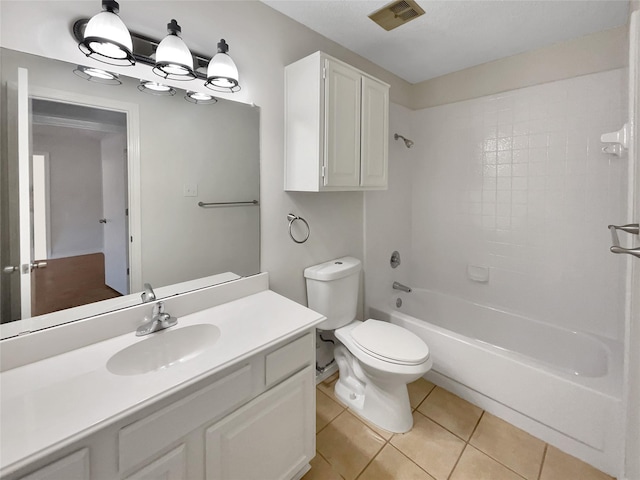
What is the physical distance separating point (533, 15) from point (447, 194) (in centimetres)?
130

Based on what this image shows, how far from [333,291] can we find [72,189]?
4.52ft

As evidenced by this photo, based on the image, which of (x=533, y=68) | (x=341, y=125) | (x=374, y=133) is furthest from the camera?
(x=533, y=68)

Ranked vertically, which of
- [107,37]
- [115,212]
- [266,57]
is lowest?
[115,212]

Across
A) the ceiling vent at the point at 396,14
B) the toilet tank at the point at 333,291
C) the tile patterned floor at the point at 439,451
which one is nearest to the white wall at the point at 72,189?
the toilet tank at the point at 333,291

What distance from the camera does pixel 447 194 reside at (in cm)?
262

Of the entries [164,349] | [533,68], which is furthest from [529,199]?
[164,349]

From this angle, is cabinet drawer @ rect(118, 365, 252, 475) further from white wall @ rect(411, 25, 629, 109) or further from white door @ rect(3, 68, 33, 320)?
white wall @ rect(411, 25, 629, 109)

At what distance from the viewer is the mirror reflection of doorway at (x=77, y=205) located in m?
1.02

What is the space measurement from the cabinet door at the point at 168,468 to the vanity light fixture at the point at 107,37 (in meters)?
1.42

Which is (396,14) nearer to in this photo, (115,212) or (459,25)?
(459,25)

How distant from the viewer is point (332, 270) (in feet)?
6.09

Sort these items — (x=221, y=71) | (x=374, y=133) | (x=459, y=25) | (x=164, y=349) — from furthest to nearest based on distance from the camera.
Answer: (x=374, y=133) → (x=459, y=25) → (x=221, y=71) → (x=164, y=349)

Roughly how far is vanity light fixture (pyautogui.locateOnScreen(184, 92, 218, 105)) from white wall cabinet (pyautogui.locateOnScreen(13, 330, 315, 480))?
1.19 meters

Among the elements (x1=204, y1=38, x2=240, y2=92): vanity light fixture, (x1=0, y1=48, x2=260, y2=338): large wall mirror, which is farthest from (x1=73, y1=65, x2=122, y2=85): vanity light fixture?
(x1=204, y1=38, x2=240, y2=92): vanity light fixture
